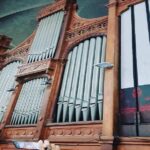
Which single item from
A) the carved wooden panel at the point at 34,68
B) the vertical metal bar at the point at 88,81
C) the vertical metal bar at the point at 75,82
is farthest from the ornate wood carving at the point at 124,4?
the carved wooden panel at the point at 34,68

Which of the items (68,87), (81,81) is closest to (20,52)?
(68,87)

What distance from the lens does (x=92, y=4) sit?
30.8 feet

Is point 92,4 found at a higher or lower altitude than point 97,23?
higher

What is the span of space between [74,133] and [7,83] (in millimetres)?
3366

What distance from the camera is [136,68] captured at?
171 inches

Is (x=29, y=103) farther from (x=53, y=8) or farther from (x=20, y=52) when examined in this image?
(x=53, y=8)

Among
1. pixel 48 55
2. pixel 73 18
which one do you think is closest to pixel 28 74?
pixel 48 55

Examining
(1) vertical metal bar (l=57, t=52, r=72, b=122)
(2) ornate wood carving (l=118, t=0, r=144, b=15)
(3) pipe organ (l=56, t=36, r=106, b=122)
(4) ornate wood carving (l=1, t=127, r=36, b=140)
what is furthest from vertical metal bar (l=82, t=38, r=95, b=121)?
(4) ornate wood carving (l=1, t=127, r=36, b=140)

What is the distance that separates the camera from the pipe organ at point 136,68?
396cm

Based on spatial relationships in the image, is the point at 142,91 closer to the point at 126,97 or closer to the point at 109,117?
the point at 126,97

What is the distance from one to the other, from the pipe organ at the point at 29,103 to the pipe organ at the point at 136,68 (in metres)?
2.03

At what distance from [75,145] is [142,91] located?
1481 mm

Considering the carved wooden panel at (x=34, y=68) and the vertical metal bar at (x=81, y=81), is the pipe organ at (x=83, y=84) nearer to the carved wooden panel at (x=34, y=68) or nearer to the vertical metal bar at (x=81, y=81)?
the vertical metal bar at (x=81, y=81)

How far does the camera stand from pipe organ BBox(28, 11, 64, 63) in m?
6.41
